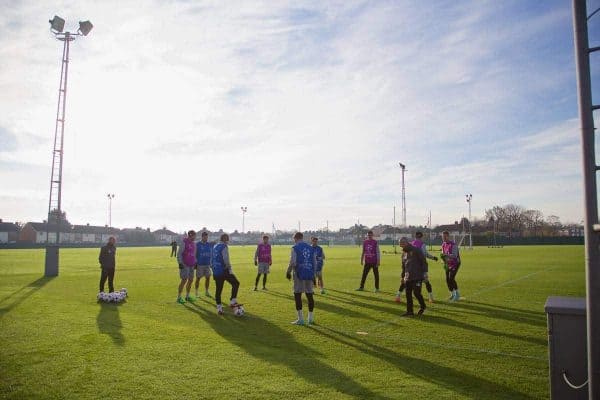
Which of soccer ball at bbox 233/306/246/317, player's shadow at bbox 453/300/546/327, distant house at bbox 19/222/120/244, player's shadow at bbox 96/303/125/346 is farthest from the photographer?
distant house at bbox 19/222/120/244

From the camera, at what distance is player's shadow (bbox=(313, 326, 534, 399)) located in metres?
5.52

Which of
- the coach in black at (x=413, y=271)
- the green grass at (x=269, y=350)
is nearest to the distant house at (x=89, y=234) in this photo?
the green grass at (x=269, y=350)

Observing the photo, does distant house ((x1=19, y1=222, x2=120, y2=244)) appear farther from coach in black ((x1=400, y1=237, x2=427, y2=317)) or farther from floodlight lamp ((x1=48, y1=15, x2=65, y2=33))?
coach in black ((x1=400, y1=237, x2=427, y2=317))

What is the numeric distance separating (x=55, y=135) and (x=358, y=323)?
1971cm

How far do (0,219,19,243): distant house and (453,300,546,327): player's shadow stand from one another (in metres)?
126

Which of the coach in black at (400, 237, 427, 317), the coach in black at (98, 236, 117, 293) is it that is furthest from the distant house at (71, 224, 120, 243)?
the coach in black at (400, 237, 427, 317)

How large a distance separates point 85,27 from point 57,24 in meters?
1.42

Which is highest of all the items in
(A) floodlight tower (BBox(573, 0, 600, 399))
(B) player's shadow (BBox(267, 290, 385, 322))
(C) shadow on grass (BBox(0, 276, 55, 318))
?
(A) floodlight tower (BBox(573, 0, 600, 399))

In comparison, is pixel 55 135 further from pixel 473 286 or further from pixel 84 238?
pixel 84 238

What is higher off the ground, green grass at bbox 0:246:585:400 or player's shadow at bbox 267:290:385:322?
green grass at bbox 0:246:585:400

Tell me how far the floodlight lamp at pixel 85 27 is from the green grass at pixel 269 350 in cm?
1543

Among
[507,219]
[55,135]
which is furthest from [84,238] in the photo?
[507,219]

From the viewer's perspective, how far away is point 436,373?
6215 mm

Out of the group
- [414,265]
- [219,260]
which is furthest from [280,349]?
[414,265]
